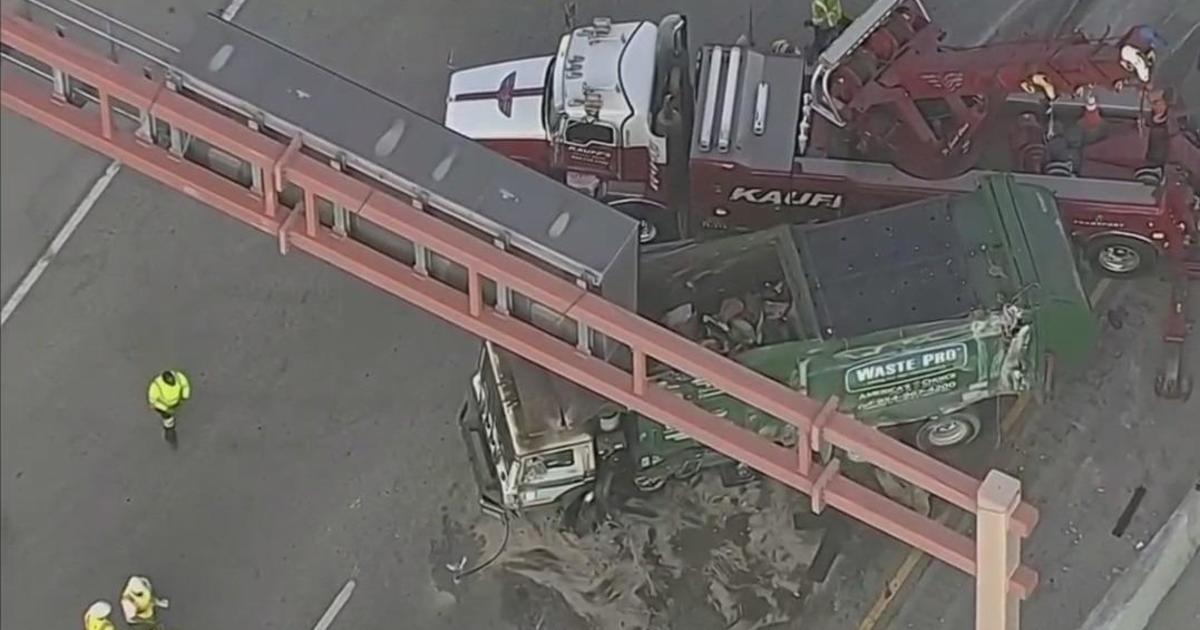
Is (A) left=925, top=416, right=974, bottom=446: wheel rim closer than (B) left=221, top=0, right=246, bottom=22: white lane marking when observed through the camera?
Yes

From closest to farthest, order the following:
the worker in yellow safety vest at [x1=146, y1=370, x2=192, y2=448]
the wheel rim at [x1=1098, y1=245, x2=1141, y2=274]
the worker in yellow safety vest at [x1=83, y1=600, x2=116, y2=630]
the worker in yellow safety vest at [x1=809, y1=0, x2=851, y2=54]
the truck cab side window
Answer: the worker in yellow safety vest at [x1=83, y1=600, x2=116, y2=630]
the worker in yellow safety vest at [x1=146, y1=370, x2=192, y2=448]
the wheel rim at [x1=1098, y1=245, x2=1141, y2=274]
the truck cab side window
the worker in yellow safety vest at [x1=809, y1=0, x2=851, y2=54]

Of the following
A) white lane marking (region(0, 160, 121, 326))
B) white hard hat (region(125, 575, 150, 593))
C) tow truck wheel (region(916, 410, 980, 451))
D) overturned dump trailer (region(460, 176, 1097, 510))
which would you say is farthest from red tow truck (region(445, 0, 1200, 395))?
white hard hat (region(125, 575, 150, 593))

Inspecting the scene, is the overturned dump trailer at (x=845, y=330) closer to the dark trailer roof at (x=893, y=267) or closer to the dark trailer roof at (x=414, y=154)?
the dark trailer roof at (x=893, y=267)

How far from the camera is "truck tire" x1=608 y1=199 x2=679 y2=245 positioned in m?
20.9

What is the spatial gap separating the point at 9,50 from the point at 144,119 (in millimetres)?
1102

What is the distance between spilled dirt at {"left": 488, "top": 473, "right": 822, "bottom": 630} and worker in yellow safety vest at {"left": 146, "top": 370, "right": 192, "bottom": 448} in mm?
3131

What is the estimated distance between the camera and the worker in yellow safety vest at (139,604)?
748 inches

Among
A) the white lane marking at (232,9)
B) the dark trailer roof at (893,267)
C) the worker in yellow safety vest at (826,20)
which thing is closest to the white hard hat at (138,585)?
the dark trailer roof at (893,267)

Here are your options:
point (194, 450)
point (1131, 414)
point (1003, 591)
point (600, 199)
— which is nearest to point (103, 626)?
point (194, 450)

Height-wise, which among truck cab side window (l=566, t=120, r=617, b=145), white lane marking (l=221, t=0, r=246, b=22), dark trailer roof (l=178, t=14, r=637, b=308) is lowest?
truck cab side window (l=566, t=120, r=617, b=145)

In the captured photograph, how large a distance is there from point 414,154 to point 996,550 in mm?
5424

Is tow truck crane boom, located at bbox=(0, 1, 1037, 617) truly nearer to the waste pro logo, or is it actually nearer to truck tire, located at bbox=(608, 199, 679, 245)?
the waste pro logo

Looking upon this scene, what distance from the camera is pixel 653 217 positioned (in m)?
21.1

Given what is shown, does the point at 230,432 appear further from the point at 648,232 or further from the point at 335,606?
the point at 648,232
